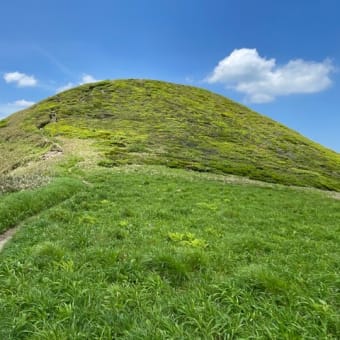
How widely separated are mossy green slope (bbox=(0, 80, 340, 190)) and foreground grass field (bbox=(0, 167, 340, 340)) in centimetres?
2508

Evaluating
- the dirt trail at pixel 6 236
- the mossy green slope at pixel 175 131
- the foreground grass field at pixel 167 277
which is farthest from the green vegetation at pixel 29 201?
the mossy green slope at pixel 175 131

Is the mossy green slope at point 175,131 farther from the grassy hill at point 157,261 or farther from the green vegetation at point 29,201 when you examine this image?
the green vegetation at point 29,201

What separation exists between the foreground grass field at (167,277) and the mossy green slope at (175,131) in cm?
2508

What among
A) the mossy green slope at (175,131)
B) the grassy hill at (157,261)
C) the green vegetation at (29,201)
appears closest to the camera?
the grassy hill at (157,261)

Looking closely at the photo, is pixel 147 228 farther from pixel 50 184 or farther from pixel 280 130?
pixel 280 130

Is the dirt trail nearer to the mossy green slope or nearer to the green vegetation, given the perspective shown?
the green vegetation

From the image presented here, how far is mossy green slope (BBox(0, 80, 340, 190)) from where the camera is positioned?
51.2 metres

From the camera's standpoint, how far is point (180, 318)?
782 centimetres

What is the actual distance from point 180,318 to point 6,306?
147 inches

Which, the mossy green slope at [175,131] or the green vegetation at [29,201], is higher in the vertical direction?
the mossy green slope at [175,131]

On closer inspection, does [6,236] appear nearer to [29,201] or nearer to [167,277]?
[29,201]

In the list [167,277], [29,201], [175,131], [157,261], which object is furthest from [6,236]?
[175,131]

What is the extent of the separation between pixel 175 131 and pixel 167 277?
198 ft

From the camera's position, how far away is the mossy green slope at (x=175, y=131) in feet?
168
